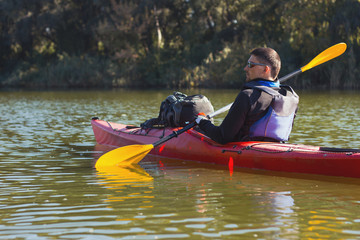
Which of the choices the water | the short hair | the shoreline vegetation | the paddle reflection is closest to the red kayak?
the water

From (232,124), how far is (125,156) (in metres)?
1.63

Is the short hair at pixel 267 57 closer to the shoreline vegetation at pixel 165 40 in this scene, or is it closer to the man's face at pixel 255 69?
the man's face at pixel 255 69

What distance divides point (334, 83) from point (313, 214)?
Result: 24.2 m

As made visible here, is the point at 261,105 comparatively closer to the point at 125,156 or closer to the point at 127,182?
the point at 127,182

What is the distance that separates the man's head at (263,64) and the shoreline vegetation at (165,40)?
2147cm

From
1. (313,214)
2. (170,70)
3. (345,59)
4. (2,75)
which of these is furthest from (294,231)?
(2,75)

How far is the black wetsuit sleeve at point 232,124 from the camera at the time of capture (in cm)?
590

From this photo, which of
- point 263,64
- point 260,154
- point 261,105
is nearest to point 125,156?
point 260,154

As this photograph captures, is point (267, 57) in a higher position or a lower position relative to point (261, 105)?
higher

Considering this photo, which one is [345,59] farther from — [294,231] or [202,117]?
[294,231]

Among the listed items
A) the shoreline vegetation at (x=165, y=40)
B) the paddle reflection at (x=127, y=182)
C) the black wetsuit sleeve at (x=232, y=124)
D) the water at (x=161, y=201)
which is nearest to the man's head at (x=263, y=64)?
the black wetsuit sleeve at (x=232, y=124)

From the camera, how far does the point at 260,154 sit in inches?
247

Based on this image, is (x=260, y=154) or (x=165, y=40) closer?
(x=260, y=154)

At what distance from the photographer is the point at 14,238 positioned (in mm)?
3850
